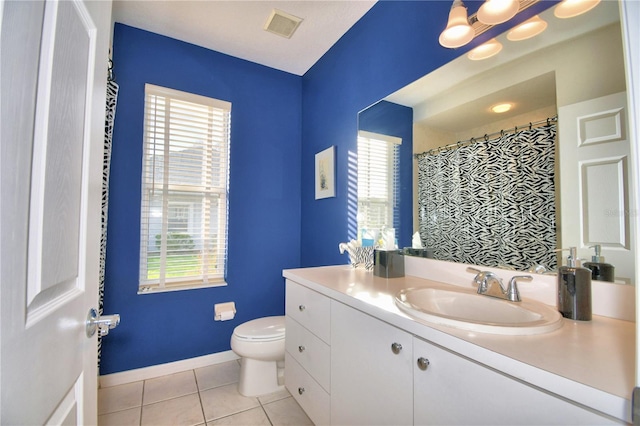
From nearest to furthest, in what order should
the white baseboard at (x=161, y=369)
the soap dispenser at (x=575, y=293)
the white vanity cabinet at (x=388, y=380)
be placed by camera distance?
1. the white vanity cabinet at (x=388, y=380)
2. the soap dispenser at (x=575, y=293)
3. the white baseboard at (x=161, y=369)

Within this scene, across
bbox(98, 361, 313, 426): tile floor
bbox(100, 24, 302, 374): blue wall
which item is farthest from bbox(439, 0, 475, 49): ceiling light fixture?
bbox(98, 361, 313, 426): tile floor

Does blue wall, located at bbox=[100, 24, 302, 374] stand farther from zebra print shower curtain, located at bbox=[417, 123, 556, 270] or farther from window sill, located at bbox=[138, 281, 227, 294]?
zebra print shower curtain, located at bbox=[417, 123, 556, 270]

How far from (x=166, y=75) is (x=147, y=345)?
2118 millimetres

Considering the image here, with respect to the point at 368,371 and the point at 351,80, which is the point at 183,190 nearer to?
the point at 351,80

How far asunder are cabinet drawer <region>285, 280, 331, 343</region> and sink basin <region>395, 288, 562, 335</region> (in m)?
0.40

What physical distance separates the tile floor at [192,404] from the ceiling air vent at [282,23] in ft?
8.66

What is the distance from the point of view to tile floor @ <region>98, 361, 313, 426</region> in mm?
1646

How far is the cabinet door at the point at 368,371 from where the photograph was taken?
882mm

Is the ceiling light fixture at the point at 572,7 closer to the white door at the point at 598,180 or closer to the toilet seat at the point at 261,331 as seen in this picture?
the white door at the point at 598,180

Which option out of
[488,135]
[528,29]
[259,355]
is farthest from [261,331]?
[528,29]

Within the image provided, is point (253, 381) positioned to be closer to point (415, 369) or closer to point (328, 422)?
point (328, 422)

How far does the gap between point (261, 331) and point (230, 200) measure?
3.71 ft

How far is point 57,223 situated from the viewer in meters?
0.50

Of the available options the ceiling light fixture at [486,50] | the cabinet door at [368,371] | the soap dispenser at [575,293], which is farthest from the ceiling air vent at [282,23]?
the soap dispenser at [575,293]
